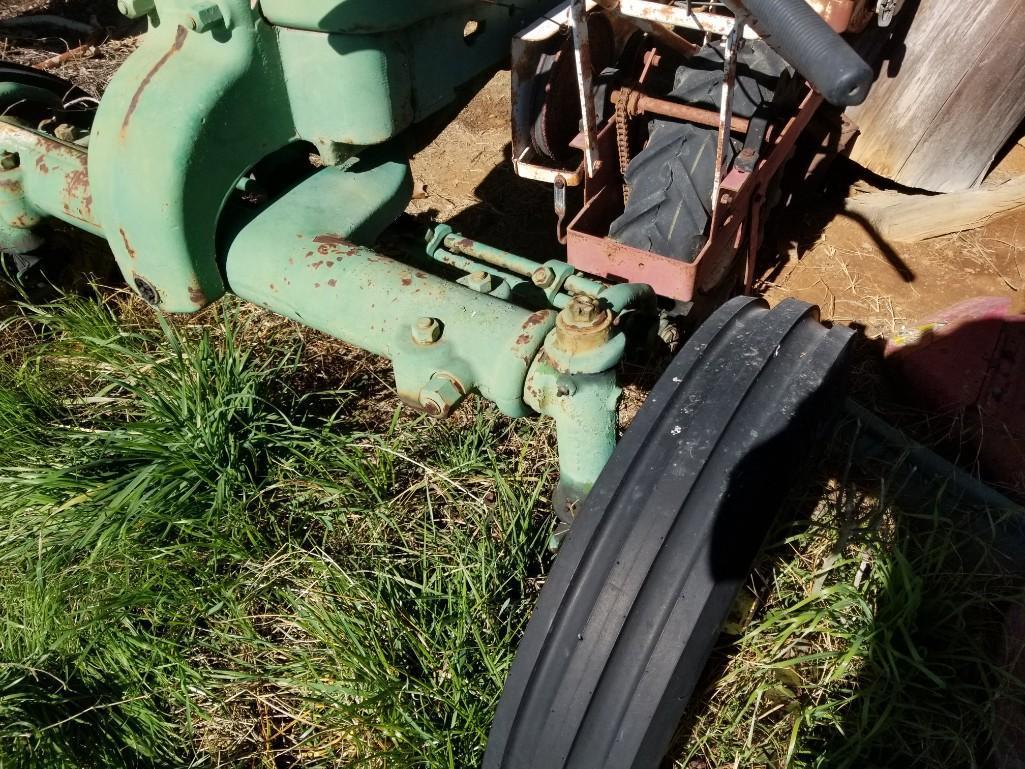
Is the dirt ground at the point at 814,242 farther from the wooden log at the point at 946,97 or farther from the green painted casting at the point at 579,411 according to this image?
the green painted casting at the point at 579,411

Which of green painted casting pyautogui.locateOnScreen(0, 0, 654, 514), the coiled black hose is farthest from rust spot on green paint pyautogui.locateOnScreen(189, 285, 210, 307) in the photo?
the coiled black hose

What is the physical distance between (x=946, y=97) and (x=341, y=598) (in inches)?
115

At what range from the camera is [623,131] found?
241cm

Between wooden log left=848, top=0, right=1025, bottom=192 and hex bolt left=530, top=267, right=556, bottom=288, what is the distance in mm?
2019

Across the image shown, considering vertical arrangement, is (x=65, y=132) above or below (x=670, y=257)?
above

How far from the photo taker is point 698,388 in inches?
61.3

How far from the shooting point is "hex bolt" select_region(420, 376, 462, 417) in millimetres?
1647

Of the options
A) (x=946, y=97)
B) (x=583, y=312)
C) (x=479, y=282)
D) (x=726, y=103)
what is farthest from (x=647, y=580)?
(x=946, y=97)

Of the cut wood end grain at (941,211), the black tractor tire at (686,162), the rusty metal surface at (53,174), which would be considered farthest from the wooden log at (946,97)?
the rusty metal surface at (53,174)

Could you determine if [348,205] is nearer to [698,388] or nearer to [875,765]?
[698,388]

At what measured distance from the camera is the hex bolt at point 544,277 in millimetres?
2045

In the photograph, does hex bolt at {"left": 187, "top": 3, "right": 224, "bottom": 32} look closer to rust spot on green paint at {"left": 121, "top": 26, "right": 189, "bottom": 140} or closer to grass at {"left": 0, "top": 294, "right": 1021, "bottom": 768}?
rust spot on green paint at {"left": 121, "top": 26, "right": 189, "bottom": 140}

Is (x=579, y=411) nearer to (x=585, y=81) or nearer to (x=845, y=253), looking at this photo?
(x=585, y=81)

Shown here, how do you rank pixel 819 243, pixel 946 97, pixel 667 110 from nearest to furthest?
1. pixel 667 110
2. pixel 946 97
3. pixel 819 243
